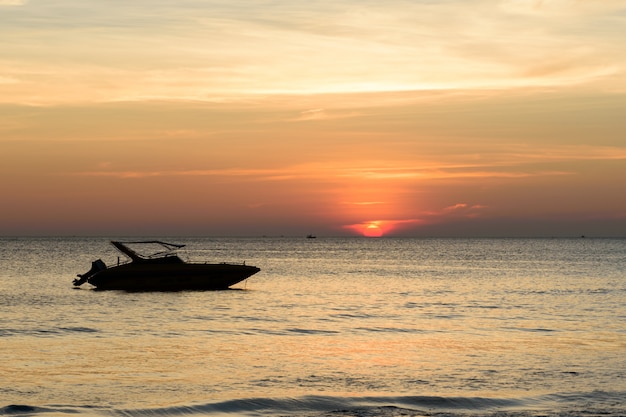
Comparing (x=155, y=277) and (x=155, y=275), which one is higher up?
(x=155, y=275)

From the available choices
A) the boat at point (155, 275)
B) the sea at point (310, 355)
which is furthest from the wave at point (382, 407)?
the boat at point (155, 275)

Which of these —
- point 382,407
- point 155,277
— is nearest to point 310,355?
point 382,407

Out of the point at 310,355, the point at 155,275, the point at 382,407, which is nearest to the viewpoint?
the point at 382,407

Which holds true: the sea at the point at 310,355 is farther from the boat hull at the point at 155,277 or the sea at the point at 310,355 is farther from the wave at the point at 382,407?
the boat hull at the point at 155,277

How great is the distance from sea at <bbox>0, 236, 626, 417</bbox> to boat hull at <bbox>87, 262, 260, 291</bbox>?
1.29 metres

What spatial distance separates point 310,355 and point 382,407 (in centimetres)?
1033

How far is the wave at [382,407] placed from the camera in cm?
2280

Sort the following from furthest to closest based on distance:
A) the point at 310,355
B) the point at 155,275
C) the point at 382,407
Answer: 1. the point at 155,275
2. the point at 310,355
3. the point at 382,407

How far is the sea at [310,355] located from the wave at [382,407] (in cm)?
6

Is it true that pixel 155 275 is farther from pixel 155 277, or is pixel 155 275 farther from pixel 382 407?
pixel 382 407

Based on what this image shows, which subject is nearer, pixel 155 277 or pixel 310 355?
pixel 310 355

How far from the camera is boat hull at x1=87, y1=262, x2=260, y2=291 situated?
66500mm

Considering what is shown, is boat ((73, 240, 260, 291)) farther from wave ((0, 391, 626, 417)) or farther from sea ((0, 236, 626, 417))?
wave ((0, 391, 626, 417))

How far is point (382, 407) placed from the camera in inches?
926
